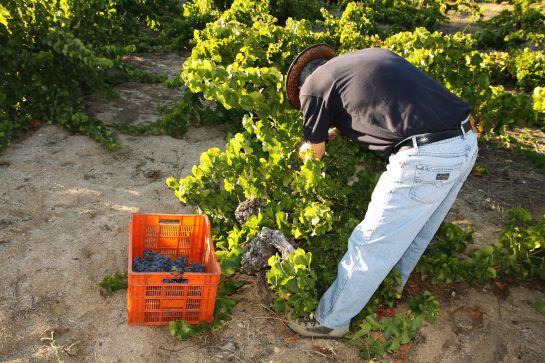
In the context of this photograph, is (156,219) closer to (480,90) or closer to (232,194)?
(232,194)

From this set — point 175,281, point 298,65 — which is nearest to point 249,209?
point 175,281

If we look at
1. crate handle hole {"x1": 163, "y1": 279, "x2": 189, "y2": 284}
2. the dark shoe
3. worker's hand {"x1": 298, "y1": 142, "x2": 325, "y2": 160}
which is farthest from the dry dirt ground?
worker's hand {"x1": 298, "y1": 142, "x2": 325, "y2": 160}

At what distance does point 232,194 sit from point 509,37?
324 inches

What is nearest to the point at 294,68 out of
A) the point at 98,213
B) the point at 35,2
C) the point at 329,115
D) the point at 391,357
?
the point at 329,115

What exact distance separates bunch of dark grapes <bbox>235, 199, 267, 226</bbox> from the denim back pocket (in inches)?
51.7

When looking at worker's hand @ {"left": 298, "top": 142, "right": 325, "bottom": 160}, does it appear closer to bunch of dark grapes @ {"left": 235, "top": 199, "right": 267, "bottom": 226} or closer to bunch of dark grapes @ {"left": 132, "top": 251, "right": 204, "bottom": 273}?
bunch of dark grapes @ {"left": 235, "top": 199, "right": 267, "bottom": 226}

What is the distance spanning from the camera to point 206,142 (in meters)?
5.77

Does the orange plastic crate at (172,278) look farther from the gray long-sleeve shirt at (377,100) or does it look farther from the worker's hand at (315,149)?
the gray long-sleeve shirt at (377,100)

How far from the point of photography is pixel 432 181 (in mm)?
2773

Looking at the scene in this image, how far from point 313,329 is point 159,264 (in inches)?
44.7

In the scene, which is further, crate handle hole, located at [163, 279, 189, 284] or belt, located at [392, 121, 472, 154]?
crate handle hole, located at [163, 279, 189, 284]

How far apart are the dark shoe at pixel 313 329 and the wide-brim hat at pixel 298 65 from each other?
4.67 feet

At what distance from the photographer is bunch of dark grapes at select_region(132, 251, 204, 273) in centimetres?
336

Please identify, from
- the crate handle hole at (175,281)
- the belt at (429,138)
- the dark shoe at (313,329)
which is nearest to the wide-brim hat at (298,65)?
the belt at (429,138)
